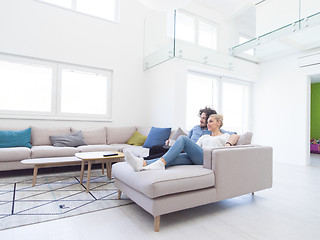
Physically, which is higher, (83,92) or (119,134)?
(83,92)

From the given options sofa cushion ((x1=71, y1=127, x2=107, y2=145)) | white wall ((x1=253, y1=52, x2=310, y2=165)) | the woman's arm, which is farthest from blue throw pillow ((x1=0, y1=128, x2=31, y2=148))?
white wall ((x1=253, y1=52, x2=310, y2=165))

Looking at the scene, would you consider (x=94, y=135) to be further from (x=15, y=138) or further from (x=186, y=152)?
(x=186, y=152)

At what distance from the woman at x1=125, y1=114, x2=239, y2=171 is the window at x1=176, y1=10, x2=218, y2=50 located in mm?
2383

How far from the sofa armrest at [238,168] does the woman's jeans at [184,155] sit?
17 cm

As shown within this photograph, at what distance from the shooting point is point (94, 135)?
4320 millimetres

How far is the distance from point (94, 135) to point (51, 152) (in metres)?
1.06

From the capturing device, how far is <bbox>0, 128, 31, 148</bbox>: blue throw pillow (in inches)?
132

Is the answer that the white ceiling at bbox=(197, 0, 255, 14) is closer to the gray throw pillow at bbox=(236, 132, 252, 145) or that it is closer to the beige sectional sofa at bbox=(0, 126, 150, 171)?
the beige sectional sofa at bbox=(0, 126, 150, 171)

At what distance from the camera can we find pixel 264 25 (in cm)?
444

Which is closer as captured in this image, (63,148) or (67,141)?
(63,148)

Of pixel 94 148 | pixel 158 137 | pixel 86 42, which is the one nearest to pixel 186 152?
pixel 158 137

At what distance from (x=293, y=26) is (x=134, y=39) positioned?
3365 mm

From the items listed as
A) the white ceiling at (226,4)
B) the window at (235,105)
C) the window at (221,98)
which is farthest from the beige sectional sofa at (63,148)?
the white ceiling at (226,4)

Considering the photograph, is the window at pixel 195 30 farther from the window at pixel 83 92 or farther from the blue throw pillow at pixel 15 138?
the blue throw pillow at pixel 15 138
